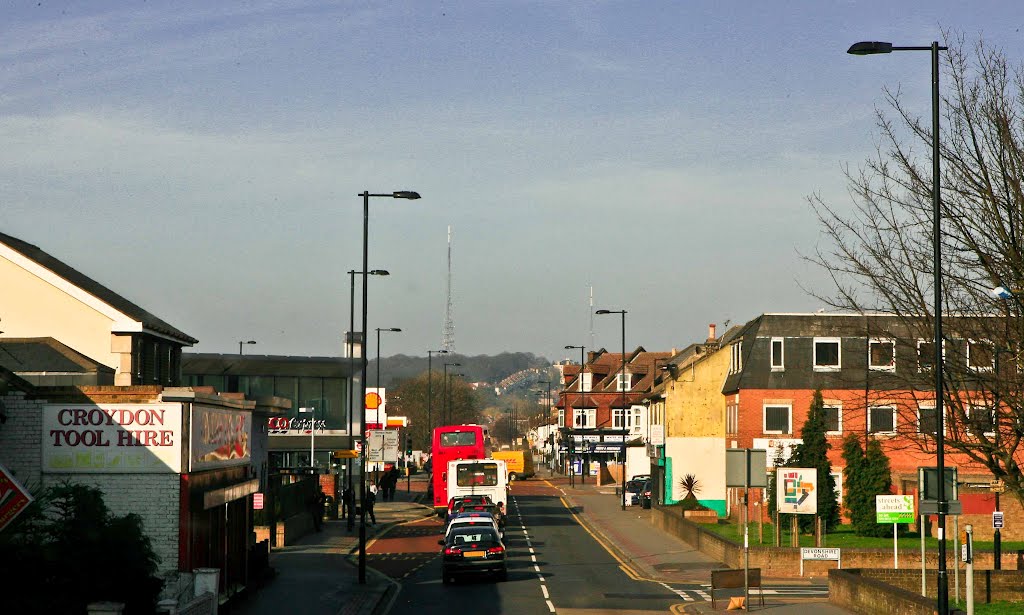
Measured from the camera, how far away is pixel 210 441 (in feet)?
83.7

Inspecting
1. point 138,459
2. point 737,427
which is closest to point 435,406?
point 737,427

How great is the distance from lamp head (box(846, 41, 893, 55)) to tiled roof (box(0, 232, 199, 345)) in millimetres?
23906

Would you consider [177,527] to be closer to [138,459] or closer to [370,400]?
[138,459]

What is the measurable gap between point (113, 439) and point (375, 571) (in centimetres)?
1584

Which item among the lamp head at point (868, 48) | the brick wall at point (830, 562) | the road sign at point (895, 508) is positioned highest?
the lamp head at point (868, 48)

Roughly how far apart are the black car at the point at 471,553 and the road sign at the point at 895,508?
1053 centimetres

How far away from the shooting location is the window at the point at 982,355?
88.8ft

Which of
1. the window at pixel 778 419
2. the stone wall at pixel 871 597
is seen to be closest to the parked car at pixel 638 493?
the window at pixel 778 419

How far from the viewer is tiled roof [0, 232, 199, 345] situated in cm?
3778

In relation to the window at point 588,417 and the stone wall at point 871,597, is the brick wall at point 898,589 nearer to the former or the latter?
the stone wall at point 871,597

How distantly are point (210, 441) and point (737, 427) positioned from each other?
36922 millimetres

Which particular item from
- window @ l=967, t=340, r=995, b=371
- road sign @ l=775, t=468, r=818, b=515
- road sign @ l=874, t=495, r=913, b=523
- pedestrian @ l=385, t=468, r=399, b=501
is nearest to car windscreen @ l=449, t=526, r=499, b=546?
road sign @ l=775, t=468, r=818, b=515

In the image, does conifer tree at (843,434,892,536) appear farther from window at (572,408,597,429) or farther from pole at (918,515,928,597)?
window at (572,408,597,429)

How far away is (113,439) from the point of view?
2320 centimetres
